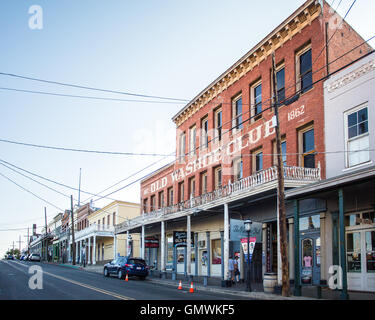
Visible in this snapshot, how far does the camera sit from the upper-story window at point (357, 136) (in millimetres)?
17391

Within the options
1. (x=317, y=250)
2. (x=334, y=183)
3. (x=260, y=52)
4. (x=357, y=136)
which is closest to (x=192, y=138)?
(x=260, y=52)

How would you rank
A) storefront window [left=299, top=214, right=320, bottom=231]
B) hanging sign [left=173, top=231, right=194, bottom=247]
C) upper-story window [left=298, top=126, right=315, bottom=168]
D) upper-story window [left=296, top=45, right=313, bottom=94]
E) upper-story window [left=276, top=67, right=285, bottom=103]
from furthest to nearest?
1. hanging sign [left=173, top=231, right=194, bottom=247]
2. upper-story window [left=276, top=67, right=285, bottom=103]
3. upper-story window [left=296, top=45, right=313, bottom=94]
4. upper-story window [left=298, top=126, right=315, bottom=168]
5. storefront window [left=299, top=214, right=320, bottom=231]

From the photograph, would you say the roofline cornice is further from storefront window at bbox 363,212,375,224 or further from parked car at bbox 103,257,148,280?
parked car at bbox 103,257,148,280

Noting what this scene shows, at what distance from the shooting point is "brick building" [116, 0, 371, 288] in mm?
20703

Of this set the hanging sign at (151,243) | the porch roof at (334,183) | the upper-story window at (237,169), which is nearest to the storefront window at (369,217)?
the porch roof at (334,183)

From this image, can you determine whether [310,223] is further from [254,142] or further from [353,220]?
[254,142]

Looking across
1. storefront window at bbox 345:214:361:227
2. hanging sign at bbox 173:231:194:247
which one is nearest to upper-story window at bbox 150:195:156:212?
hanging sign at bbox 173:231:194:247

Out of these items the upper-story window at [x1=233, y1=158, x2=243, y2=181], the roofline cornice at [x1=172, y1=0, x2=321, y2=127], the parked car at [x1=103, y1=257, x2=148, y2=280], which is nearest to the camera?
the roofline cornice at [x1=172, y1=0, x2=321, y2=127]

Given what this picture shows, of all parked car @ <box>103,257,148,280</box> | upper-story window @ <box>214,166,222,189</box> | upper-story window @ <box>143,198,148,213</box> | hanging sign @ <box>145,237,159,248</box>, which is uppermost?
upper-story window @ <box>214,166,222,189</box>

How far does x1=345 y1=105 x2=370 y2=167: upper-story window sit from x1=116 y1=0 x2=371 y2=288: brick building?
160 centimetres

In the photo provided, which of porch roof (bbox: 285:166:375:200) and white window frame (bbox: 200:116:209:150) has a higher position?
white window frame (bbox: 200:116:209:150)

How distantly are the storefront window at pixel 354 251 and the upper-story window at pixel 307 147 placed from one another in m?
3.97

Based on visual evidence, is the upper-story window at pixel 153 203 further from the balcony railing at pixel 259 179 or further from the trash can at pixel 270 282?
the trash can at pixel 270 282
